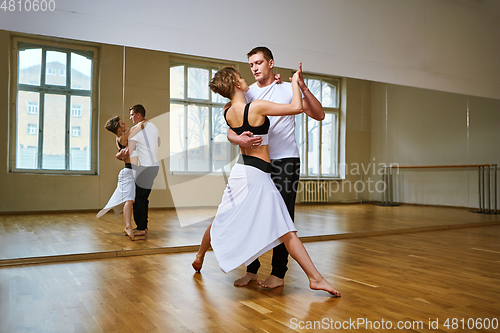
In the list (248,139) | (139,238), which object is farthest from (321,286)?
(139,238)

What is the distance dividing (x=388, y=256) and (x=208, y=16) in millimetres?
3332

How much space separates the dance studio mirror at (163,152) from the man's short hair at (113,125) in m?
0.05

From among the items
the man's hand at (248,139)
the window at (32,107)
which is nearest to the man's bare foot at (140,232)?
the window at (32,107)

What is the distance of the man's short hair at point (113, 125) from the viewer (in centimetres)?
403

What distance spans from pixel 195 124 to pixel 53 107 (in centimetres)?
142

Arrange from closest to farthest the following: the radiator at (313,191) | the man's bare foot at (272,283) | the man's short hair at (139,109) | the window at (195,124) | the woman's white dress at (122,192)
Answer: the man's bare foot at (272,283) < the woman's white dress at (122,192) < the man's short hair at (139,109) < the window at (195,124) < the radiator at (313,191)

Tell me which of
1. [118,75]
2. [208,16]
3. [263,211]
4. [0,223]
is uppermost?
[208,16]

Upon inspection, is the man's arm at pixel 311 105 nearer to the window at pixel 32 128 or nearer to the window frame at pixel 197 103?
the window frame at pixel 197 103

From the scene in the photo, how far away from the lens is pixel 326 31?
19.1 ft

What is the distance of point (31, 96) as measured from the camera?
146 inches

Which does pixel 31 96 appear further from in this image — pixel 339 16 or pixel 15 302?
pixel 339 16

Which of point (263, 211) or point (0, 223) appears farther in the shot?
point (0, 223)

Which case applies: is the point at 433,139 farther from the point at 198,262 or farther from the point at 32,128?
the point at 32,128

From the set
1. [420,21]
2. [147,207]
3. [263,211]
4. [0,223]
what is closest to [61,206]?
[0,223]
